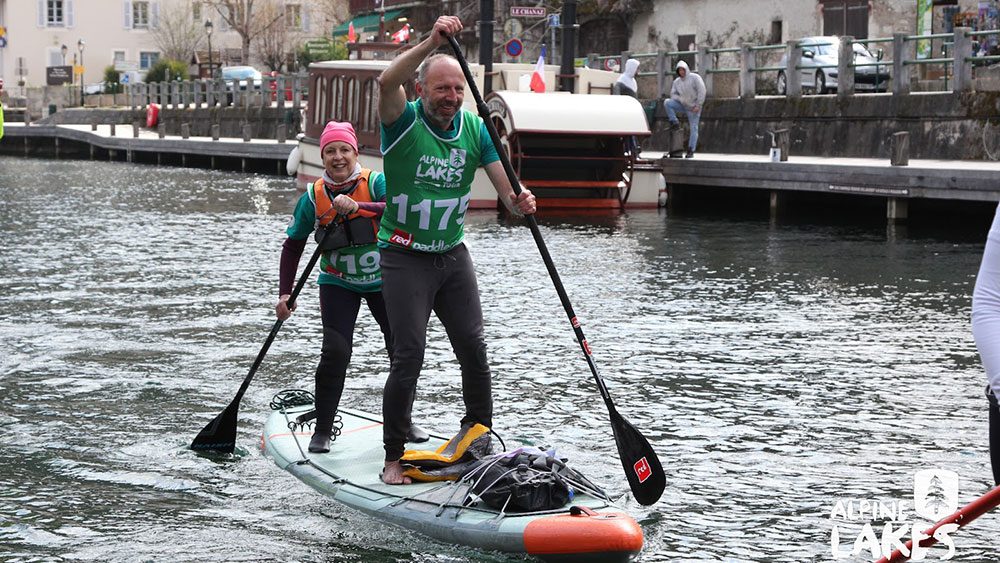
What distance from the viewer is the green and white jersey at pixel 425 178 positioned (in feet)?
21.9

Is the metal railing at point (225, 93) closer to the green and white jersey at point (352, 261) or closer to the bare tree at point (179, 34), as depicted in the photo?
the bare tree at point (179, 34)

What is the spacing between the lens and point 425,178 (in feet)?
22.0

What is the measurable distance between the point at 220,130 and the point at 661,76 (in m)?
25.3

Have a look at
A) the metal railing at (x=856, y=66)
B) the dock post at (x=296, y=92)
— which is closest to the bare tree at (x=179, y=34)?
the dock post at (x=296, y=92)

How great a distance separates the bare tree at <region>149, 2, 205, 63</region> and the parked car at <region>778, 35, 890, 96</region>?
184 ft

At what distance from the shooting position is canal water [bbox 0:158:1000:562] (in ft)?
22.8

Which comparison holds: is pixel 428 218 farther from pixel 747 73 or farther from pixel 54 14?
pixel 54 14

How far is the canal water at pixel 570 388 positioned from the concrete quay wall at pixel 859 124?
14.3 feet

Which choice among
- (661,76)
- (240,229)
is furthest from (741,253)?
(661,76)

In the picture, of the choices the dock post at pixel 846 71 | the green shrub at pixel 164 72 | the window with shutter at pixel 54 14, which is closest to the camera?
the dock post at pixel 846 71

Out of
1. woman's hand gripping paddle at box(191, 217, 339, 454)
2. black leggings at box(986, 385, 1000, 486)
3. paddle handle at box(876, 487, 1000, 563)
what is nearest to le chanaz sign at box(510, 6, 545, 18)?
woman's hand gripping paddle at box(191, 217, 339, 454)

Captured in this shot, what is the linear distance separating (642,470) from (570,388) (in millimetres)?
3474

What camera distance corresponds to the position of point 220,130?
177ft

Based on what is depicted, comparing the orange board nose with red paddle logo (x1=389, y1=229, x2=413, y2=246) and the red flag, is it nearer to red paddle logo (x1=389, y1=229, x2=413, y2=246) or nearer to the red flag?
red paddle logo (x1=389, y1=229, x2=413, y2=246)
